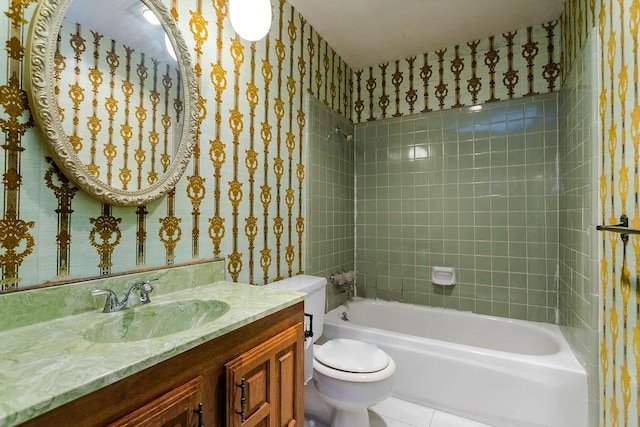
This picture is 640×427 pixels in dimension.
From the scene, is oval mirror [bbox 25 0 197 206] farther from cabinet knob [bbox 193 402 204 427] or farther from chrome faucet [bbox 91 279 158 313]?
cabinet knob [bbox 193 402 204 427]

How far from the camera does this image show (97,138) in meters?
1.02

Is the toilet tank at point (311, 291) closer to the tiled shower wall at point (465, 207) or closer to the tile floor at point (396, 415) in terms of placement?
the tile floor at point (396, 415)

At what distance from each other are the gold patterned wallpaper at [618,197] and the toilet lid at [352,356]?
0.91 metres

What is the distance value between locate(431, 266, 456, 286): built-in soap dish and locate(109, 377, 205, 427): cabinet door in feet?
7.02

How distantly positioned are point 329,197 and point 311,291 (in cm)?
91

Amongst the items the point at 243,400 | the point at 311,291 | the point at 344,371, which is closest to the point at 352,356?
the point at 344,371

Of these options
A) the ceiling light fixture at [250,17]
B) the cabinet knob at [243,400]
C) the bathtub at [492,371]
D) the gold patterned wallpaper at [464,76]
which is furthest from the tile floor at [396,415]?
the gold patterned wallpaper at [464,76]

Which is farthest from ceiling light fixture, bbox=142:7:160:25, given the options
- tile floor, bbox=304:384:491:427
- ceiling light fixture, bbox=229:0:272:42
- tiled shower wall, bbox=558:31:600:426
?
tile floor, bbox=304:384:491:427

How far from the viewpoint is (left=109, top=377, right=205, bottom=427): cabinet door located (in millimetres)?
627

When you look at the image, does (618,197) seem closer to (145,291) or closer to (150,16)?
(145,291)

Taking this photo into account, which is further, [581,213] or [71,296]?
[581,213]

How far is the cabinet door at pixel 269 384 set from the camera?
33.3 inches

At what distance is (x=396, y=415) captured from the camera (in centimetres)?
181

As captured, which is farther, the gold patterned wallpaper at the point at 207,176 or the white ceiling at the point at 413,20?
the white ceiling at the point at 413,20
